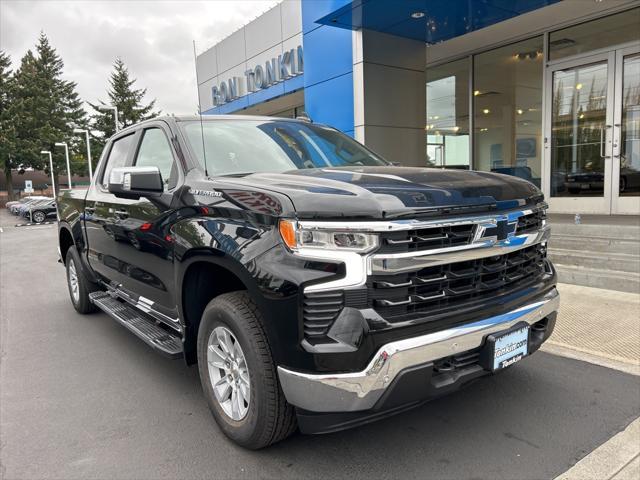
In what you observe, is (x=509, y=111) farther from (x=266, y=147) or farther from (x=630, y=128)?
(x=266, y=147)

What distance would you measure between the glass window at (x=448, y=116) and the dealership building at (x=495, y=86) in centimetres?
3

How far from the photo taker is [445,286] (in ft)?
7.82

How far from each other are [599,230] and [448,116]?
21.5 feet

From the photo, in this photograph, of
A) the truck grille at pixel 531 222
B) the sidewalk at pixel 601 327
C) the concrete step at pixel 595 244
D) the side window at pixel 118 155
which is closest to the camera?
the truck grille at pixel 531 222

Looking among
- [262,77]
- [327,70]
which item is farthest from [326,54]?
[262,77]

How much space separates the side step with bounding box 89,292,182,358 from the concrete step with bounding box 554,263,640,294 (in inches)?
194

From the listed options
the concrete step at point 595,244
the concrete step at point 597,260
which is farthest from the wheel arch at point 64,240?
the concrete step at point 595,244

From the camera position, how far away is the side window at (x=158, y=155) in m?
3.33

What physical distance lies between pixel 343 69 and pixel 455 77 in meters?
3.54

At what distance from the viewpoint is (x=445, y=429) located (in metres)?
2.89

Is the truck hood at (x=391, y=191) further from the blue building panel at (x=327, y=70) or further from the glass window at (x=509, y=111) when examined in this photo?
the glass window at (x=509, y=111)

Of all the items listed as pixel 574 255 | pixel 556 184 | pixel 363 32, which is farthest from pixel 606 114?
pixel 363 32

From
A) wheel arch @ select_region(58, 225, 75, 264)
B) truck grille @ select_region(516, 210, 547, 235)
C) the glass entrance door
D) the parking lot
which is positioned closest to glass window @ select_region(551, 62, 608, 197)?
the glass entrance door

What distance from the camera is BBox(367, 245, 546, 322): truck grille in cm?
221
